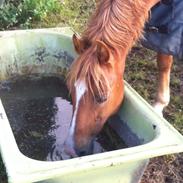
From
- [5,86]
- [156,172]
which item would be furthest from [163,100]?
[5,86]

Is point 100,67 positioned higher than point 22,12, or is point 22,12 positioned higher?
point 100,67

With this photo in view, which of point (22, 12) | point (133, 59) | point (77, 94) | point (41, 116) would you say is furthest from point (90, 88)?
point (22, 12)

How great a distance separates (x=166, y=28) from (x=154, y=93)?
0.60m

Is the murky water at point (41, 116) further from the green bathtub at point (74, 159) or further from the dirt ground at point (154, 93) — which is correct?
the dirt ground at point (154, 93)

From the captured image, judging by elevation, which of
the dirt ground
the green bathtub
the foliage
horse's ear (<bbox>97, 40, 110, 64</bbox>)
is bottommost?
the dirt ground

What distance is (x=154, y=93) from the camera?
7.81ft

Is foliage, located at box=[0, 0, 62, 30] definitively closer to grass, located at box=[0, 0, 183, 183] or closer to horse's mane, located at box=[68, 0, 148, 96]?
grass, located at box=[0, 0, 183, 183]

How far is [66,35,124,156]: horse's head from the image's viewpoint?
4.89 feet

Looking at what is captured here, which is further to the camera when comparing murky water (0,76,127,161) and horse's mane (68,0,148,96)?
murky water (0,76,127,161)

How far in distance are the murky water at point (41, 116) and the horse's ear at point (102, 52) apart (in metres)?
0.35

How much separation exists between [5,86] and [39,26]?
963 millimetres

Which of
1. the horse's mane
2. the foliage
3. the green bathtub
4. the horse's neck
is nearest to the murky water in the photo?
the green bathtub

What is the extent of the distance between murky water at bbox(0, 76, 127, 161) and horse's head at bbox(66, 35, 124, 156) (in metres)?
0.12

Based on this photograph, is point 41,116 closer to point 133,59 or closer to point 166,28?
point 166,28
